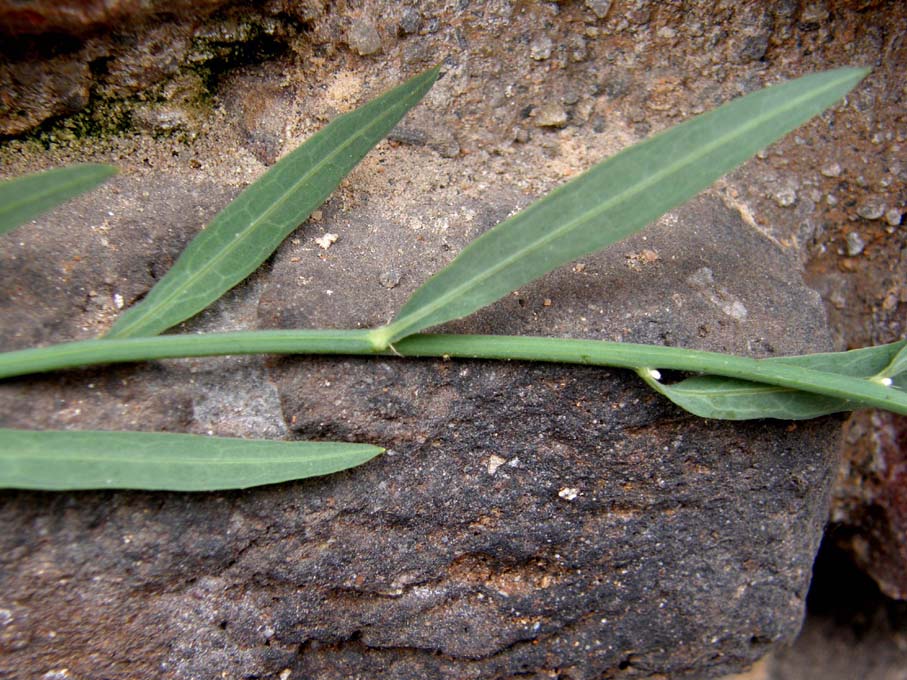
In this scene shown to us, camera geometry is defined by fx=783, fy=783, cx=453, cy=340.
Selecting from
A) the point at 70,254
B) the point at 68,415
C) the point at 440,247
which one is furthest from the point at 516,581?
the point at 70,254

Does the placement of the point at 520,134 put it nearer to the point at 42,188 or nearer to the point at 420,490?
the point at 420,490

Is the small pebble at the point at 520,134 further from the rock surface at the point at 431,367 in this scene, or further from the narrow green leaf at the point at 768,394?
the narrow green leaf at the point at 768,394

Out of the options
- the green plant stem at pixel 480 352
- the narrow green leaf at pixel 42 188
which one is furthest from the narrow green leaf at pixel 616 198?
the narrow green leaf at pixel 42 188

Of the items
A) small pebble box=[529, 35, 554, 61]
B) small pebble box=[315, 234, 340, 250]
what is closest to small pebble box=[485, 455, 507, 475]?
small pebble box=[315, 234, 340, 250]

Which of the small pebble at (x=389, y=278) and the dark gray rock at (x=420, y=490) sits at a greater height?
the small pebble at (x=389, y=278)

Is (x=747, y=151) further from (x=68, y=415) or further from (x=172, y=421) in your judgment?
(x=68, y=415)

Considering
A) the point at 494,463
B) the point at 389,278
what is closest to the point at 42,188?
the point at 389,278
